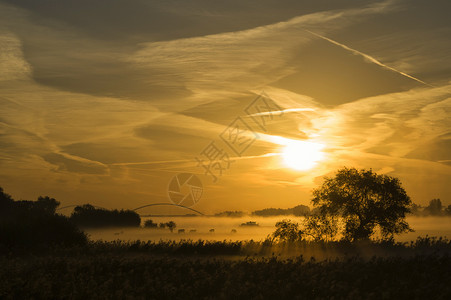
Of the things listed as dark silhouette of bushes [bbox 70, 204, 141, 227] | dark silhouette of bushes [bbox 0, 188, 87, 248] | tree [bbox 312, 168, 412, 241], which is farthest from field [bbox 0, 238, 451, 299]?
dark silhouette of bushes [bbox 70, 204, 141, 227]

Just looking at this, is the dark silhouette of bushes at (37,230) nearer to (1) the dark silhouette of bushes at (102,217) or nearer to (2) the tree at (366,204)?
(2) the tree at (366,204)

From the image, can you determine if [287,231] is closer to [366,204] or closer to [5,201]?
[366,204]

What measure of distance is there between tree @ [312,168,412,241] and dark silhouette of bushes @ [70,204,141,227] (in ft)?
219

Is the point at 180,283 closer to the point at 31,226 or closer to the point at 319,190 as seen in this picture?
the point at 31,226

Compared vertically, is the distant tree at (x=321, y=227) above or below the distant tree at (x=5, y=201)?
below

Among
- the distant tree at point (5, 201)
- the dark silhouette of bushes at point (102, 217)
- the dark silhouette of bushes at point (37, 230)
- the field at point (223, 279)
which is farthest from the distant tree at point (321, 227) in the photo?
the dark silhouette of bushes at point (102, 217)

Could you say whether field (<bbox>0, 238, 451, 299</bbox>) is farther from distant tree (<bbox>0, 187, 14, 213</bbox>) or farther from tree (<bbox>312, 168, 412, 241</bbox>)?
distant tree (<bbox>0, 187, 14, 213</bbox>)

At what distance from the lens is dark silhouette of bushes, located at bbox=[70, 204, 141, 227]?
108 meters

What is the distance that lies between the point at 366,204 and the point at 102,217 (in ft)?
233

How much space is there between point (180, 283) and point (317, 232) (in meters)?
30.3

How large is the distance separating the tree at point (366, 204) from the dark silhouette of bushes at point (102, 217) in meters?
66.7

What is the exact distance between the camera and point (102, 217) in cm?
10869

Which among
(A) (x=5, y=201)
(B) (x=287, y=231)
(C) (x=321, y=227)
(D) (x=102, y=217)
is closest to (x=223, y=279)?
(B) (x=287, y=231)

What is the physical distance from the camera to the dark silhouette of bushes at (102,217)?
10812 cm
